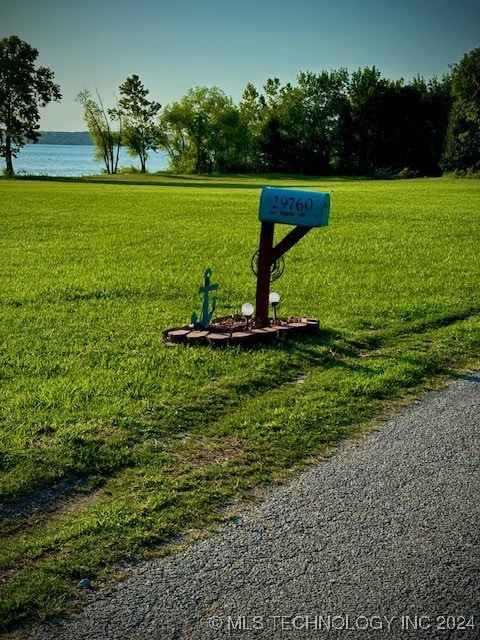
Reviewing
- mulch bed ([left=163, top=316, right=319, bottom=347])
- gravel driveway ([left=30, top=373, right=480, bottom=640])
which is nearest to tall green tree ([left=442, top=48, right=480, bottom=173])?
mulch bed ([left=163, top=316, right=319, bottom=347])

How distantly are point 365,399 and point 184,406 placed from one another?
1422 millimetres

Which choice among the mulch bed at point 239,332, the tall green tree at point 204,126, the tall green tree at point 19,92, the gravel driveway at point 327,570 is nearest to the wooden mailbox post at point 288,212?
the mulch bed at point 239,332

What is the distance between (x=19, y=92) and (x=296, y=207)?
53127 mm

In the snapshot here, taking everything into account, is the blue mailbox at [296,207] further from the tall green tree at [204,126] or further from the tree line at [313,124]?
the tall green tree at [204,126]

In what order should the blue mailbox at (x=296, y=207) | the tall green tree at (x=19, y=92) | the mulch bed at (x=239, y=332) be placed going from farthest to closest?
the tall green tree at (x=19, y=92)
the mulch bed at (x=239, y=332)
the blue mailbox at (x=296, y=207)

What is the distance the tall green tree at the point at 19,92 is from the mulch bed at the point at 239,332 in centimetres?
4808

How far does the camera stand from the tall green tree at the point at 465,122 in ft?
174

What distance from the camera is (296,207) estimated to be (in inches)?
253

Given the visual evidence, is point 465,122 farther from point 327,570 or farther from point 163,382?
point 327,570

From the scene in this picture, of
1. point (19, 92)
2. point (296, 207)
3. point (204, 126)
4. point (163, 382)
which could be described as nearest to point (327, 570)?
point (163, 382)

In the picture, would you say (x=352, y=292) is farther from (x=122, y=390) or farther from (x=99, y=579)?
(x=99, y=579)

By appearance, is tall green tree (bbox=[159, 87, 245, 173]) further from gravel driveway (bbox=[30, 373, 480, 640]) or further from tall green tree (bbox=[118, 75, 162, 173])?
gravel driveway (bbox=[30, 373, 480, 640])

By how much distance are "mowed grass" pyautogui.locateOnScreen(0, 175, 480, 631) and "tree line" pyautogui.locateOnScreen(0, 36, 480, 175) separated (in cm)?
4600

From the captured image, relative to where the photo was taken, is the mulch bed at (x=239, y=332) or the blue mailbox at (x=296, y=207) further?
the mulch bed at (x=239, y=332)
